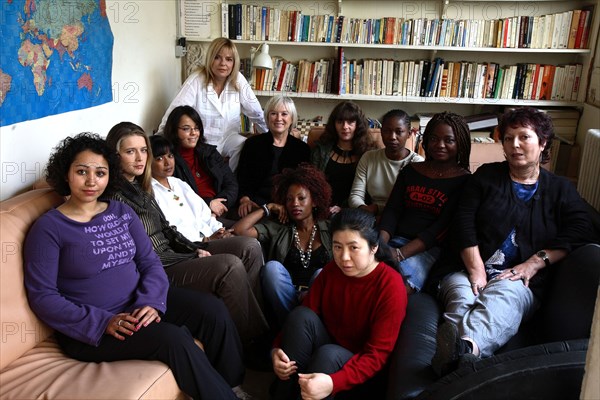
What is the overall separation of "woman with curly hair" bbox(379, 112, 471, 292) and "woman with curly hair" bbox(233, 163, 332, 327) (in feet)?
0.99

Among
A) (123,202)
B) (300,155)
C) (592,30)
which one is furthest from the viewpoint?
(592,30)

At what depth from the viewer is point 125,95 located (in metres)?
3.08

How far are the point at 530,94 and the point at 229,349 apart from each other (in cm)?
313

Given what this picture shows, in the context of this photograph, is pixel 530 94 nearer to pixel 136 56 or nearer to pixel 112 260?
pixel 136 56

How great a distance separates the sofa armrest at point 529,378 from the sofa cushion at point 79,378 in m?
0.82

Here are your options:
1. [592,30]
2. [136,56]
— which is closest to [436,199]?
[136,56]

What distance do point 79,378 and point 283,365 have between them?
631 millimetres

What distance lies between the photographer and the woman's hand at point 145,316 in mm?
1779

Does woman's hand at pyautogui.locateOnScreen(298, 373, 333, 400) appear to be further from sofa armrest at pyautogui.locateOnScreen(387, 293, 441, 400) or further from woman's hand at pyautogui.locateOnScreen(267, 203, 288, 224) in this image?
woman's hand at pyautogui.locateOnScreen(267, 203, 288, 224)

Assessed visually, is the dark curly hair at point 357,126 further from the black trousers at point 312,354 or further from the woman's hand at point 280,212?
the black trousers at point 312,354

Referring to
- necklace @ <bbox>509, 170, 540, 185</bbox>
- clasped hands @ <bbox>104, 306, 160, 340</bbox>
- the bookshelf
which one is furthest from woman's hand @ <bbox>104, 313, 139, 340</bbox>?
the bookshelf

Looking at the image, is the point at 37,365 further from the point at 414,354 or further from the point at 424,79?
the point at 424,79

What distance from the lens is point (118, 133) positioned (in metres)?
2.26

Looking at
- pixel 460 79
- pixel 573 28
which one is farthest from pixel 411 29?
pixel 573 28
